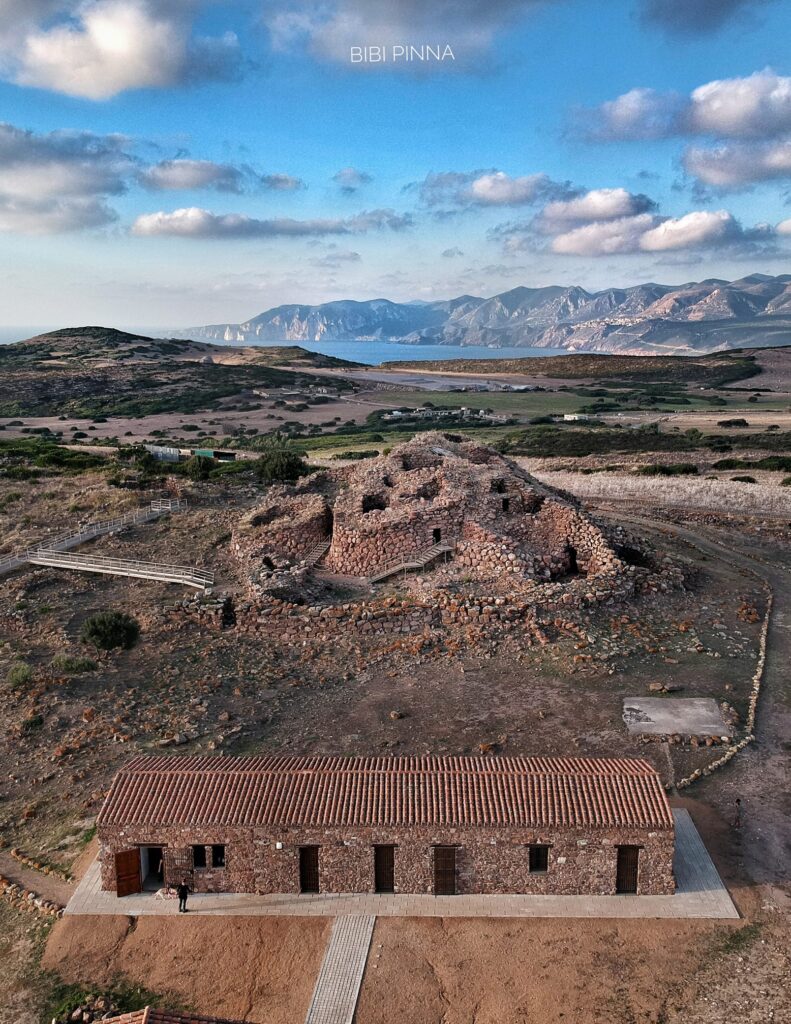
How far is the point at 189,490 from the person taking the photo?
44.7 meters

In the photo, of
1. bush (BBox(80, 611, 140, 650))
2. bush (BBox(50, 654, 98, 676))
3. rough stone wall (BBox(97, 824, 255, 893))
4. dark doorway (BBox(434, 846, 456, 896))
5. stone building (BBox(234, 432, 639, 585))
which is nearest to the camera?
rough stone wall (BBox(97, 824, 255, 893))

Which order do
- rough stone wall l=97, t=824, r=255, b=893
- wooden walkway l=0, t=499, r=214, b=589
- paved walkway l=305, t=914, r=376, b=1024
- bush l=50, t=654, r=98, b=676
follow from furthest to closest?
wooden walkway l=0, t=499, r=214, b=589 < bush l=50, t=654, r=98, b=676 < rough stone wall l=97, t=824, r=255, b=893 < paved walkway l=305, t=914, r=376, b=1024

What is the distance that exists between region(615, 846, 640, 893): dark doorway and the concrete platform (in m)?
0.19

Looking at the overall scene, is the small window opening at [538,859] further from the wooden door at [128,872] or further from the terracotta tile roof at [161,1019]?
the wooden door at [128,872]

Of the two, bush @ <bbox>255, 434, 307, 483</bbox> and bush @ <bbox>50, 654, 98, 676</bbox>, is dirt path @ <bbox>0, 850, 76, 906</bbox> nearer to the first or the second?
bush @ <bbox>50, 654, 98, 676</bbox>

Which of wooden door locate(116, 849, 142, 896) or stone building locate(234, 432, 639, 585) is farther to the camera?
stone building locate(234, 432, 639, 585)

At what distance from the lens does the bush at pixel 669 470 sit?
56.9 metres

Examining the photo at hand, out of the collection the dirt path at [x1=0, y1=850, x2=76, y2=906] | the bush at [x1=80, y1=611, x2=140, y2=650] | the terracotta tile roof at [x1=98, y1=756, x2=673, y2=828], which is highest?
the terracotta tile roof at [x1=98, y1=756, x2=673, y2=828]

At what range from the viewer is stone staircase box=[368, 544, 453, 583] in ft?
96.1

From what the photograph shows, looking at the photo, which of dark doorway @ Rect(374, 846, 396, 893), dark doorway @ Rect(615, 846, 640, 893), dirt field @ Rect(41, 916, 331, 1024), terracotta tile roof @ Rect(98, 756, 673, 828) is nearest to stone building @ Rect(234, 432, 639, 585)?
terracotta tile roof @ Rect(98, 756, 673, 828)

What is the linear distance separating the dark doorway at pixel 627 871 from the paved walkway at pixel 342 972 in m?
4.62

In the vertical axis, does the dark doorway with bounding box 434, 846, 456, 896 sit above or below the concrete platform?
above

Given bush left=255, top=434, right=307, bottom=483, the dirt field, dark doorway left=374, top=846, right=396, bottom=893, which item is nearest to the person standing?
the dirt field

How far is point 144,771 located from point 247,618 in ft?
36.8
